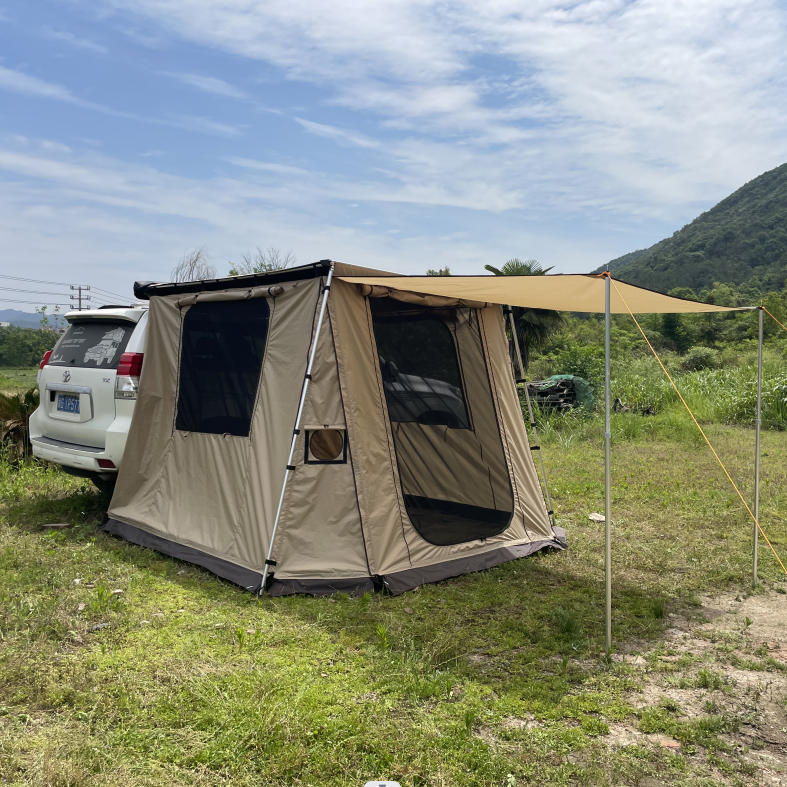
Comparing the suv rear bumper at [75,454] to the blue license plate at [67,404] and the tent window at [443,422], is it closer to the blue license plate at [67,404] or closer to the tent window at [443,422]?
the blue license plate at [67,404]

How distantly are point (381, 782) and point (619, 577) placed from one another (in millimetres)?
3004

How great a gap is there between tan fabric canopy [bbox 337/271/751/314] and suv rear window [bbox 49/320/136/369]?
2.40 m

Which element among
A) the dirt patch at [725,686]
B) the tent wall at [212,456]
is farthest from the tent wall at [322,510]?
the dirt patch at [725,686]

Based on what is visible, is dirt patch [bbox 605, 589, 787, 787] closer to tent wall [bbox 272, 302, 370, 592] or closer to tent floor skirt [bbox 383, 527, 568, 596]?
tent floor skirt [bbox 383, 527, 568, 596]

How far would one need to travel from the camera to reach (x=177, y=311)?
5488mm

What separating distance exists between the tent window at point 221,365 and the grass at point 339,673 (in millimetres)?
1049

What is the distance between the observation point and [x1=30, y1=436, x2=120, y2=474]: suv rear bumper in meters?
5.53

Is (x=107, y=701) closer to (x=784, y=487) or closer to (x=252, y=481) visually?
(x=252, y=481)

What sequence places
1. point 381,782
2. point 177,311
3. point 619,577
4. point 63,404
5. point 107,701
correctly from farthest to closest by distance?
point 63,404 → point 177,311 → point 619,577 → point 107,701 → point 381,782

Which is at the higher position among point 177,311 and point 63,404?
point 177,311

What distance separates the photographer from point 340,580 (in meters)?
4.29

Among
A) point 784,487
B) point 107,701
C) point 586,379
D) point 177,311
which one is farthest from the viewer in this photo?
point 586,379

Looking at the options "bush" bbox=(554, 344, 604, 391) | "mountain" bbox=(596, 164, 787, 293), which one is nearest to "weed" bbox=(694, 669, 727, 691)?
"bush" bbox=(554, 344, 604, 391)

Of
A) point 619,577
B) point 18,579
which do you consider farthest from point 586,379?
point 18,579
